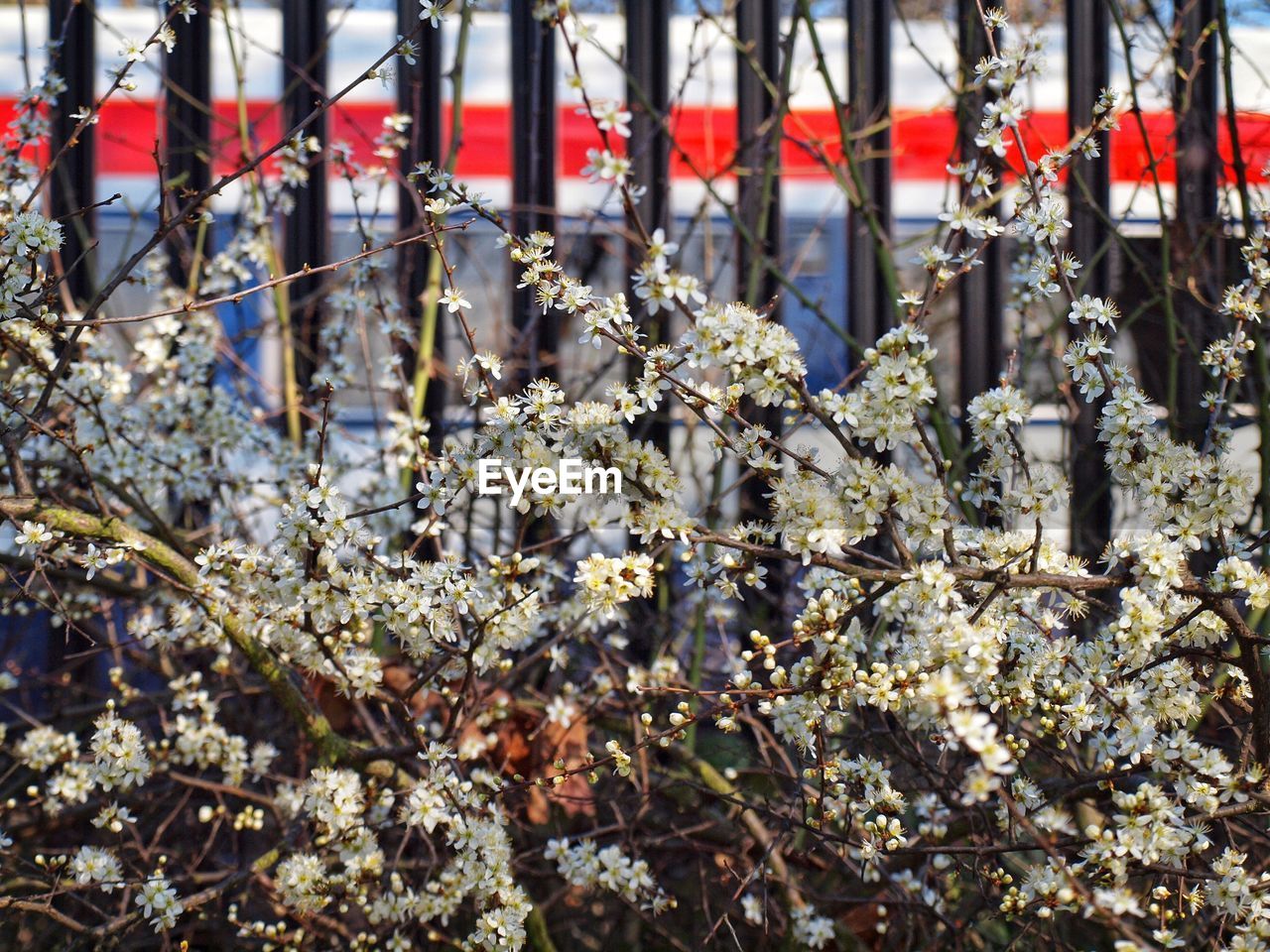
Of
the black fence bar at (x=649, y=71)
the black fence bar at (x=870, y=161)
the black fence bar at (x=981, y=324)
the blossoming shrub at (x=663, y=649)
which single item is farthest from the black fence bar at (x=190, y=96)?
the black fence bar at (x=981, y=324)

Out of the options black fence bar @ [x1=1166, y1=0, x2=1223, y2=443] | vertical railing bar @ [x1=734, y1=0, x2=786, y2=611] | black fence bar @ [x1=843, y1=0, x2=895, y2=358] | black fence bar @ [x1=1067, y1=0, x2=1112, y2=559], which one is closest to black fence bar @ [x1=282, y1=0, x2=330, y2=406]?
vertical railing bar @ [x1=734, y1=0, x2=786, y2=611]

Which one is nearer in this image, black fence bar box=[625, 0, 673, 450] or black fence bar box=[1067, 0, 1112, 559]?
black fence bar box=[1067, 0, 1112, 559]

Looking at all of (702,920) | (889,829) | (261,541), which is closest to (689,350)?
(889,829)

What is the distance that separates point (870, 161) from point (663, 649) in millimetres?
1870

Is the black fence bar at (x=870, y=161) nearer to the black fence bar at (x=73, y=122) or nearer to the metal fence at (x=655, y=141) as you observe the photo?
the metal fence at (x=655, y=141)

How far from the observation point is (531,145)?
3633 millimetres

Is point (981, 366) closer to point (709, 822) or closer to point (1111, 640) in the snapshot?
point (709, 822)

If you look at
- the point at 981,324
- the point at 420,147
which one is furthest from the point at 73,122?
the point at 981,324

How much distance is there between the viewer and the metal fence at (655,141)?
3.65 meters

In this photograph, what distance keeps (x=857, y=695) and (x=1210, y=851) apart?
90 centimetres

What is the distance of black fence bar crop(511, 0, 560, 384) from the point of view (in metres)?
3.68

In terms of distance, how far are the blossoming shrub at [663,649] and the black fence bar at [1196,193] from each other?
1.56ft

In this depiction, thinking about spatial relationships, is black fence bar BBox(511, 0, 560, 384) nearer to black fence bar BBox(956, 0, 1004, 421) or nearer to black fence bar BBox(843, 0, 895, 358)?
black fence bar BBox(843, 0, 895, 358)

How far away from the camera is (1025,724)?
6.48ft
